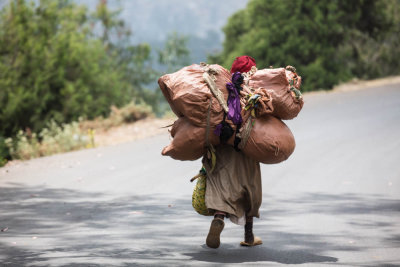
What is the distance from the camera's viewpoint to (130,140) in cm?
1588

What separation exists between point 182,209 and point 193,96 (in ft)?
9.60

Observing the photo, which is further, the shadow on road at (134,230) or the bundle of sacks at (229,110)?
the shadow on road at (134,230)

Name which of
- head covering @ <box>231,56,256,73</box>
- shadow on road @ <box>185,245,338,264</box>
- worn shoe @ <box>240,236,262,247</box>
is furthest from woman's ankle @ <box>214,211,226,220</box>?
head covering @ <box>231,56,256,73</box>

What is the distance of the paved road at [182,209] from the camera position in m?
6.34

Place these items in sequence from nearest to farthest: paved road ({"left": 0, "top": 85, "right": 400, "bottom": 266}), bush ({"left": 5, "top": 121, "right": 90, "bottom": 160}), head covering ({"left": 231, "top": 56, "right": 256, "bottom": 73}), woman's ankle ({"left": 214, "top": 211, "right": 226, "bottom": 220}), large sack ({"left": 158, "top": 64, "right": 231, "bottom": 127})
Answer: large sack ({"left": 158, "top": 64, "right": 231, "bottom": 127}) → woman's ankle ({"left": 214, "top": 211, "right": 226, "bottom": 220}) → paved road ({"left": 0, "top": 85, "right": 400, "bottom": 266}) → head covering ({"left": 231, "top": 56, "right": 256, "bottom": 73}) → bush ({"left": 5, "top": 121, "right": 90, "bottom": 160})

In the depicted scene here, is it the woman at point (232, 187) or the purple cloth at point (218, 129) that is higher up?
the purple cloth at point (218, 129)

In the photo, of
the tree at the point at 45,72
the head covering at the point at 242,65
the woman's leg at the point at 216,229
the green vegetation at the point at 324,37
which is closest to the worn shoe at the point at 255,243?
the woman's leg at the point at 216,229

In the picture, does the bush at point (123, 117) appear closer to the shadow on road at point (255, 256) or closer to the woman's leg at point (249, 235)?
the woman's leg at point (249, 235)

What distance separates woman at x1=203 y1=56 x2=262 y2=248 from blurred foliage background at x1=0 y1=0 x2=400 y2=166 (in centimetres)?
790

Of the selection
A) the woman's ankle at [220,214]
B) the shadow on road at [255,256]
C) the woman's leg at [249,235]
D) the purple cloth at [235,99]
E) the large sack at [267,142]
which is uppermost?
the purple cloth at [235,99]

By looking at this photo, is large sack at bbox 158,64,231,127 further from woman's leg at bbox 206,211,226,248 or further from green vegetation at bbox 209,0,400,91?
green vegetation at bbox 209,0,400,91

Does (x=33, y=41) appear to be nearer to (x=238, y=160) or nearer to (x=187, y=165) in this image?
(x=187, y=165)

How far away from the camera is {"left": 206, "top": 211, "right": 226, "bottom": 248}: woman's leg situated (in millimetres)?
6180

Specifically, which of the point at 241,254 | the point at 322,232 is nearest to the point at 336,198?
the point at 322,232
